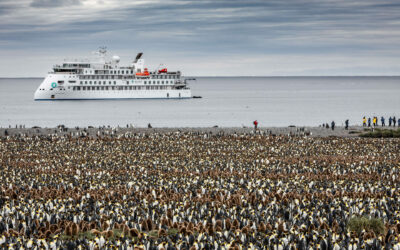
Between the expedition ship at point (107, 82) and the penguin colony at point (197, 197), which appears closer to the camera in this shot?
the penguin colony at point (197, 197)

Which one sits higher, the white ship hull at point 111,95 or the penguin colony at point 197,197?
the white ship hull at point 111,95

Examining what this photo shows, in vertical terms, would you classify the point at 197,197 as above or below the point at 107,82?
below

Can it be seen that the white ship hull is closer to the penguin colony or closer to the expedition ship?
the expedition ship

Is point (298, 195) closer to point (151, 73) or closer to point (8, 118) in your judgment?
point (8, 118)

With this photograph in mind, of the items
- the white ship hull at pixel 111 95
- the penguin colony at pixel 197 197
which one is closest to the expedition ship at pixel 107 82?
the white ship hull at pixel 111 95

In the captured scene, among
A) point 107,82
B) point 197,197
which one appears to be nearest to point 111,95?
point 107,82

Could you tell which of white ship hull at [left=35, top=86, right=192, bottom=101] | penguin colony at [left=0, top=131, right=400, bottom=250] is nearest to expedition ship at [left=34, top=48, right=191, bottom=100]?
white ship hull at [left=35, top=86, right=192, bottom=101]

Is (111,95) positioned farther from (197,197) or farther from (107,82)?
(197,197)

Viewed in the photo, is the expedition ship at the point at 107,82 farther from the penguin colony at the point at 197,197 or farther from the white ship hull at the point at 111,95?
the penguin colony at the point at 197,197
